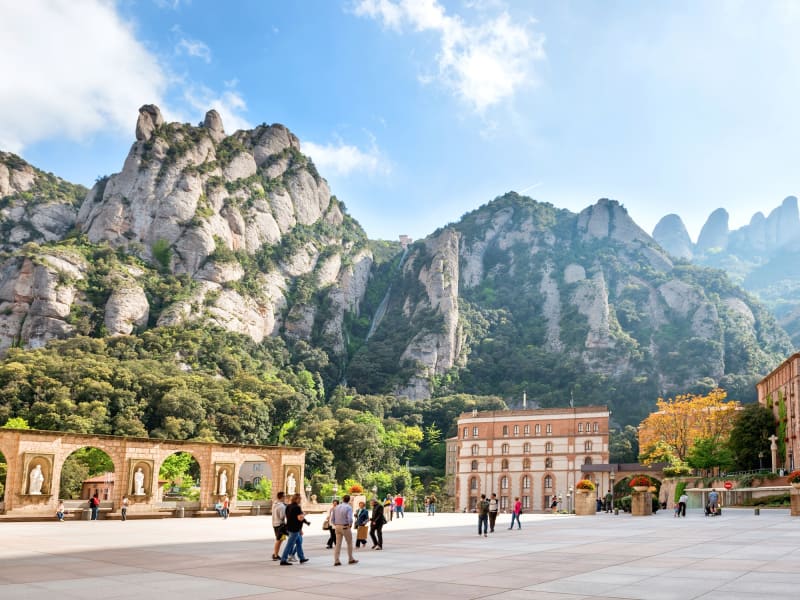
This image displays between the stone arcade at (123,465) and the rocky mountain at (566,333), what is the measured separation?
10564cm

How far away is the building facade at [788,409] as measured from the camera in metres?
59.4

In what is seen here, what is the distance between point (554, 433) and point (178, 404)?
51234 mm

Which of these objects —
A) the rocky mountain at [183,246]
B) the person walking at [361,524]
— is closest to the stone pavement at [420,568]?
the person walking at [361,524]

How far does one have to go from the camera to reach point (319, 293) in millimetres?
161500

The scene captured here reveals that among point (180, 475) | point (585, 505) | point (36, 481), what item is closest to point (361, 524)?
point (36, 481)

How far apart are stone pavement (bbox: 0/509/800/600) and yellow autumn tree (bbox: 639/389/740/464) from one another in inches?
2174

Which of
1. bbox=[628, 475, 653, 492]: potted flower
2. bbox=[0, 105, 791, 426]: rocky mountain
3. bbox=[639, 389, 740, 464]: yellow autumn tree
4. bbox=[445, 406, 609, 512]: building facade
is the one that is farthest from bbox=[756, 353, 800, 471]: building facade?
bbox=[0, 105, 791, 426]: rocky mountain

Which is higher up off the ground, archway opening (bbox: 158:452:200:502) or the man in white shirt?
the man in white shirt

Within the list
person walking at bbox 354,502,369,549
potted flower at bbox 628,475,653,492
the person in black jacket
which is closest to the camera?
person walking at bbox 354,502,369,549

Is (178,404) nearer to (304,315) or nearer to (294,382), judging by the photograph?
(294,382)

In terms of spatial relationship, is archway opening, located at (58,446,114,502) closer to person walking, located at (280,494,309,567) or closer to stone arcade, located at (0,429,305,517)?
stone arcade, located at (0,429,305,517)

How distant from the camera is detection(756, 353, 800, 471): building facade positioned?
195 feet

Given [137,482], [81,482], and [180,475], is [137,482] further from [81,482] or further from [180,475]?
[180,475]

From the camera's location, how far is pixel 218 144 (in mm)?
159500
